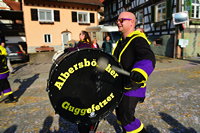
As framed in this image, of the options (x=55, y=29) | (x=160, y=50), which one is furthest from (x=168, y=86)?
(x=55, y=29)

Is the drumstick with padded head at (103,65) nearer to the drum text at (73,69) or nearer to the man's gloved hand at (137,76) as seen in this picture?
the drum text at (73,69)

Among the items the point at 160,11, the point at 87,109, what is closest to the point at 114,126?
the point at 87,109

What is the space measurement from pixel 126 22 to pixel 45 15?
18544 mm

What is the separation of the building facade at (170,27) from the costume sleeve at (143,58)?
10.2 meters

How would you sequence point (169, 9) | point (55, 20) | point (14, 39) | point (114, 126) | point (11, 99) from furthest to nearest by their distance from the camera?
point (14, 39)
point (55, 20)
point (169, 9)
point (11, 99)
point (114, 126)

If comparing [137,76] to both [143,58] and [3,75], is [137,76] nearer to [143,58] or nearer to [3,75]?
[143,58]

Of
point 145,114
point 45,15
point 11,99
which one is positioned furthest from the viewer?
point 45,15

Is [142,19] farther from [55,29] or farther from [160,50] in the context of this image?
[55,29]

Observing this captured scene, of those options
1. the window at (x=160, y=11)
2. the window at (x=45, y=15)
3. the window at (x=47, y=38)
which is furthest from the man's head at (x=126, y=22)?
the window at (x=45, y=15)

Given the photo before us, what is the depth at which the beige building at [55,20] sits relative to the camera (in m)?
17.1

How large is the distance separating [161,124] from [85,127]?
4.91ft

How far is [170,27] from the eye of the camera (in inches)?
443

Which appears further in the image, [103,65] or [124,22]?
[124,22]

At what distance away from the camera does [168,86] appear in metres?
4.73
